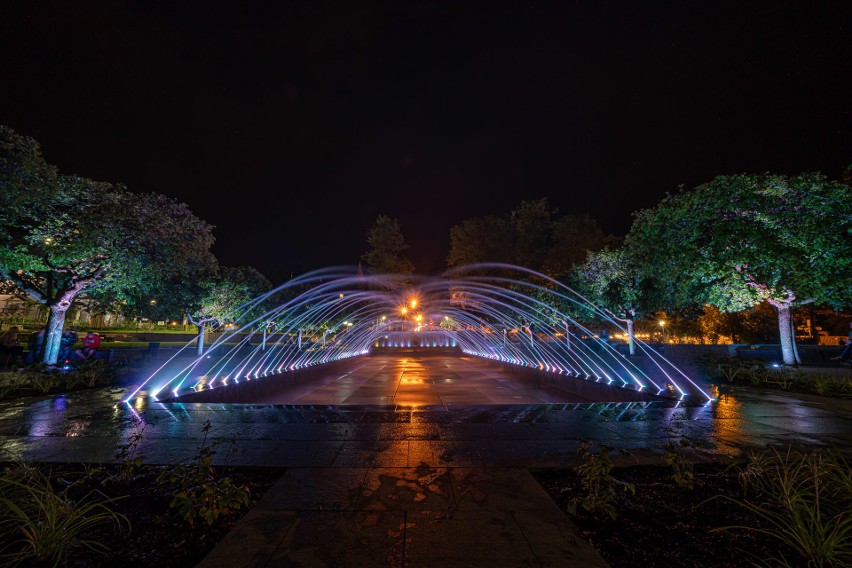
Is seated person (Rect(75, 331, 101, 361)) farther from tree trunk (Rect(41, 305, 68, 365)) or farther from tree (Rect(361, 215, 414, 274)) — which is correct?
tree (Rect(361, 215, 414, 274))

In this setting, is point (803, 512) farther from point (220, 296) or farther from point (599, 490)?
point (220, 296)

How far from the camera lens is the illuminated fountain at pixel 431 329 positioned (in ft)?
59.9

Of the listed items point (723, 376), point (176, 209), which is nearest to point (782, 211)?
point (723, 376)

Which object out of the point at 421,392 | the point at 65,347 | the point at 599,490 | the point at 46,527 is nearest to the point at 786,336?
the point at 421,392

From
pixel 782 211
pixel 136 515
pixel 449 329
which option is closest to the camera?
pixel 136 515

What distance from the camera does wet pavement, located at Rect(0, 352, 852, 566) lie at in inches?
123

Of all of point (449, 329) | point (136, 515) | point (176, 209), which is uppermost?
point (176, 209)

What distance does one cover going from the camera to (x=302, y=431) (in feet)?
22.1

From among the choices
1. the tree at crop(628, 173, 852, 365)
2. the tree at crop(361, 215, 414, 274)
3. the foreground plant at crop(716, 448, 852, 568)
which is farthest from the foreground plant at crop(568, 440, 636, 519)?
the tree at crop(361, 215, 414, 274)

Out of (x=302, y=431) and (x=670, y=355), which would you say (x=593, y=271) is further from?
(x=302, y=431)

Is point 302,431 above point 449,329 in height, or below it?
below

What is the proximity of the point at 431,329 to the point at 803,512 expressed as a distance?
177 feet

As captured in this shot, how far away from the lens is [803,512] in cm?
352

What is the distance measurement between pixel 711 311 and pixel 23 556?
55.6 metres
